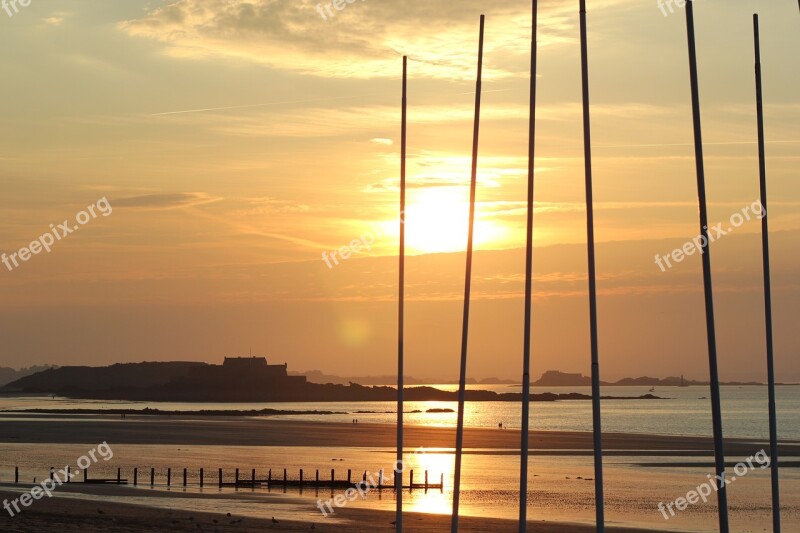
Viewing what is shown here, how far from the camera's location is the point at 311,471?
271ft

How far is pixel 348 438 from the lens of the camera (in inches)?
5399

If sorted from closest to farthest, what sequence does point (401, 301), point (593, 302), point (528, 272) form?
point (593, 302), point (528, 272), point (401, 301)

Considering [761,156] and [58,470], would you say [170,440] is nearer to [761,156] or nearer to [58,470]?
[58,470]

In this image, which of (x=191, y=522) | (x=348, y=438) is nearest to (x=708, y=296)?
(x=191, y=522)

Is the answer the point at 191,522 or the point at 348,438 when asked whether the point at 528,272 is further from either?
the point at 348,438

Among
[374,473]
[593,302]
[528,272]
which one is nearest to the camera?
[593,302]

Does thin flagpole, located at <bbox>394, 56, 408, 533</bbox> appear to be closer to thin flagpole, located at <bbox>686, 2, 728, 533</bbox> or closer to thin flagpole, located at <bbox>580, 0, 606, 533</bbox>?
thin flagpole, located at <bbox>580, 0, 606, 533</bbox>

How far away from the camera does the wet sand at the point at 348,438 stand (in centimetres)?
11881

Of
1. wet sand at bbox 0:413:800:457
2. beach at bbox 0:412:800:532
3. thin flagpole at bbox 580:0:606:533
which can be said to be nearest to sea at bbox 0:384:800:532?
beach at bbox 0:412:800:532

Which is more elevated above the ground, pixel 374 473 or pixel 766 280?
pixel 766 280

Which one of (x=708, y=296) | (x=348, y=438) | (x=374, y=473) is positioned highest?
(x=708, y=296)

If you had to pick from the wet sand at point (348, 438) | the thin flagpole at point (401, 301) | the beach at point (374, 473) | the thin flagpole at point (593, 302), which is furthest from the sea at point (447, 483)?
the thin flagpole at point (593, 302)

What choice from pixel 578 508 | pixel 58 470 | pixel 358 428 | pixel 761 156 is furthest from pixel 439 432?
pixel 761 156

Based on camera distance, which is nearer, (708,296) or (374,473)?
(708,296)
